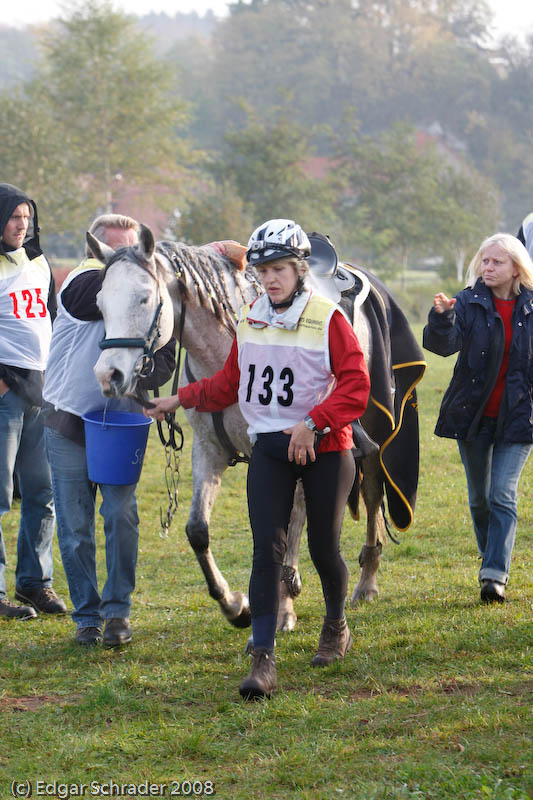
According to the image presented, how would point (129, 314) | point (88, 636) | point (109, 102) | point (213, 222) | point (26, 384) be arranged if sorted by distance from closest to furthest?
point (129, 314), point (88, 636), point (26, 384), point (213, 222), point (109, 102)

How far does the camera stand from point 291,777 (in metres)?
3.52

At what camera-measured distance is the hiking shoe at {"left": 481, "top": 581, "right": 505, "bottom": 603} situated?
5.43m

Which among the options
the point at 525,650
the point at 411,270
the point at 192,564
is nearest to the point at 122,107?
the point at 411,270

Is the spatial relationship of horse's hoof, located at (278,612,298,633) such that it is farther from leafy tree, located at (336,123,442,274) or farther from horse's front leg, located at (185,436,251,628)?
leafy tree, located at (336,123,442,274)

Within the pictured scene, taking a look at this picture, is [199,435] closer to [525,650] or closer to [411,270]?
[525,650]

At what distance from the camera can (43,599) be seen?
616 centimetres

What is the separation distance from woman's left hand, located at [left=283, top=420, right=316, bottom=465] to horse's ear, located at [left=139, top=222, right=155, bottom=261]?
113 centimetres

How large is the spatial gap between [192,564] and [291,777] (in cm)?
416

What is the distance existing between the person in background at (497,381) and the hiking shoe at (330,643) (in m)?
1.15

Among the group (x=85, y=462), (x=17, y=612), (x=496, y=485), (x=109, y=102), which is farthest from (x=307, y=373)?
(x=109, y=102)

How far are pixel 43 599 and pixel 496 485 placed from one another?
9.70 ft

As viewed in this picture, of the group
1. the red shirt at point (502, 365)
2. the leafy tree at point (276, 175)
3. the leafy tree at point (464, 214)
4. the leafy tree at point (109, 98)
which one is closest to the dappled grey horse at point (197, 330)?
the red shirt at point (502, 365)

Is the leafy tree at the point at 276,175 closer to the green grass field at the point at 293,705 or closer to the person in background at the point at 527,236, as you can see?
the person in background at the point at 527,236

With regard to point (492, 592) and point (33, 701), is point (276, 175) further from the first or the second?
point (33, 701)
